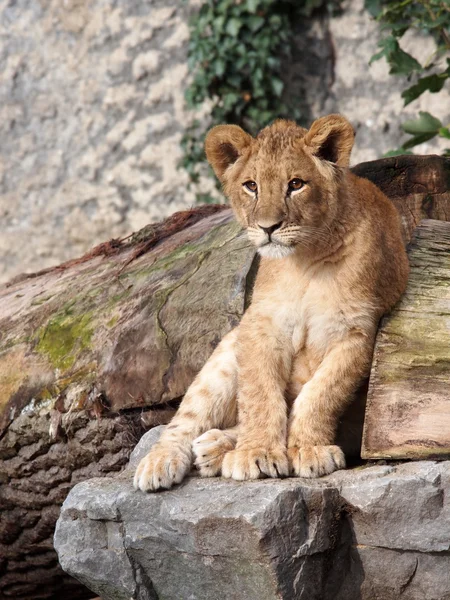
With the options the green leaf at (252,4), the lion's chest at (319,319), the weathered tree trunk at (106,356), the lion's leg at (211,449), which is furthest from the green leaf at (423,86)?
the lion's leg at (211,449)

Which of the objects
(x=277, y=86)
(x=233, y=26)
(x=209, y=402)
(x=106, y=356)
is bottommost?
(x=209, y=402)

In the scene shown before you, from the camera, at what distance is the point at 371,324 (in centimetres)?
369

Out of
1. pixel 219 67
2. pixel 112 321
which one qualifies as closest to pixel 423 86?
pixel 112 321

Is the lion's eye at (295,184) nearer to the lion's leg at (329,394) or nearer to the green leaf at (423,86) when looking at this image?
the lion's leg at (329,394)

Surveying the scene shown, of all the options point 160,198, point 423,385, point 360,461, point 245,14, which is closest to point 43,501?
point 360,461

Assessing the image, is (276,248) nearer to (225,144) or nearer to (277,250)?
(277,250)

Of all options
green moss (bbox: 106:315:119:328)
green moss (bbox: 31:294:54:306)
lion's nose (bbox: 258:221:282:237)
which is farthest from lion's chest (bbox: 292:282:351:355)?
green moss (bbox: 31:294:54:306)

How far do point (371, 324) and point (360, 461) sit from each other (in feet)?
1.99

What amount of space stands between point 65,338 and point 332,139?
1.98 meters

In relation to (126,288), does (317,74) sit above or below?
above

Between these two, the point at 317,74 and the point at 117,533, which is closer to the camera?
the point at 117,533

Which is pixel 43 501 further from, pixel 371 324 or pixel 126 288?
pixel 371 324

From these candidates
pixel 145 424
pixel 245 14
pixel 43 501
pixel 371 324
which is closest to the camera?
pixel 371 324

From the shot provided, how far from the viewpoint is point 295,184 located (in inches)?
143
